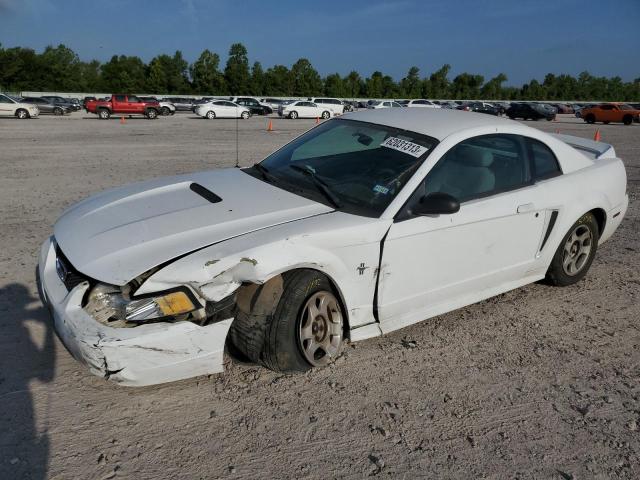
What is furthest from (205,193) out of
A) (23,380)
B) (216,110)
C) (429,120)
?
(216,110)

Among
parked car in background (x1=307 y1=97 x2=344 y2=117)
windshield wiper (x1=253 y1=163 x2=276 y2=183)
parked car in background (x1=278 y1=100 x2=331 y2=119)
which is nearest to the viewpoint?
windshield wiper (x1=253 y1=163 x2=276 y2=183)

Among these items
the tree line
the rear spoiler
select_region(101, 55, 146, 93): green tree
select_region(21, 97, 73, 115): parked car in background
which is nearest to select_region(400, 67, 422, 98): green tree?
the tree line

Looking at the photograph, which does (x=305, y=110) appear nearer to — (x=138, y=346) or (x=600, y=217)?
(x=600, y=217)

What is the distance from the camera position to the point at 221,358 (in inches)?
105

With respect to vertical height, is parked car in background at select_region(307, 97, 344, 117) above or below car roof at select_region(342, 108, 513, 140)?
below

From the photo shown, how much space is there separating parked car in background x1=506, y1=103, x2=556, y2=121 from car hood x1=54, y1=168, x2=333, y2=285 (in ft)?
146

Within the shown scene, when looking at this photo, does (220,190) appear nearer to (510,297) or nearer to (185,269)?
(185,269)

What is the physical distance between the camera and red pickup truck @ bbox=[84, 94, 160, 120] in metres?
34.1

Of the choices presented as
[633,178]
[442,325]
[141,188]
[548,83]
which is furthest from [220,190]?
[548,83]

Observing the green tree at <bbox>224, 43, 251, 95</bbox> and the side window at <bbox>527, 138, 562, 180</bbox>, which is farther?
the green tree at <bbox>224, 43, 251, 95</bbox>

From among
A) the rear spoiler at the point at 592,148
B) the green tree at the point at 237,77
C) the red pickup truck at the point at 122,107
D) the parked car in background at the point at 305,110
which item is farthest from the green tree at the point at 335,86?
the rear spoiler at the point at 592,148

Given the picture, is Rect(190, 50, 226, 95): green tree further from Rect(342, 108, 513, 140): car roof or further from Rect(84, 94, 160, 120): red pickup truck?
Rect(342, 108, 513, 140): car roof

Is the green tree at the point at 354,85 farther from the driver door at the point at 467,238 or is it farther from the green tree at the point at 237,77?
the driver door at the point at 467,238

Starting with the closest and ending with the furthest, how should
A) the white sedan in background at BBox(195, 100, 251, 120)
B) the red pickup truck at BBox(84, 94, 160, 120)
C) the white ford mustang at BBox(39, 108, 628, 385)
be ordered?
the white ford mustang at BBox(39, 108, 628, 385)
the red pickup truck at BBox(84, 94, 160, 120)
the white sedan in background at BBox(195, 100, 251, 120)
